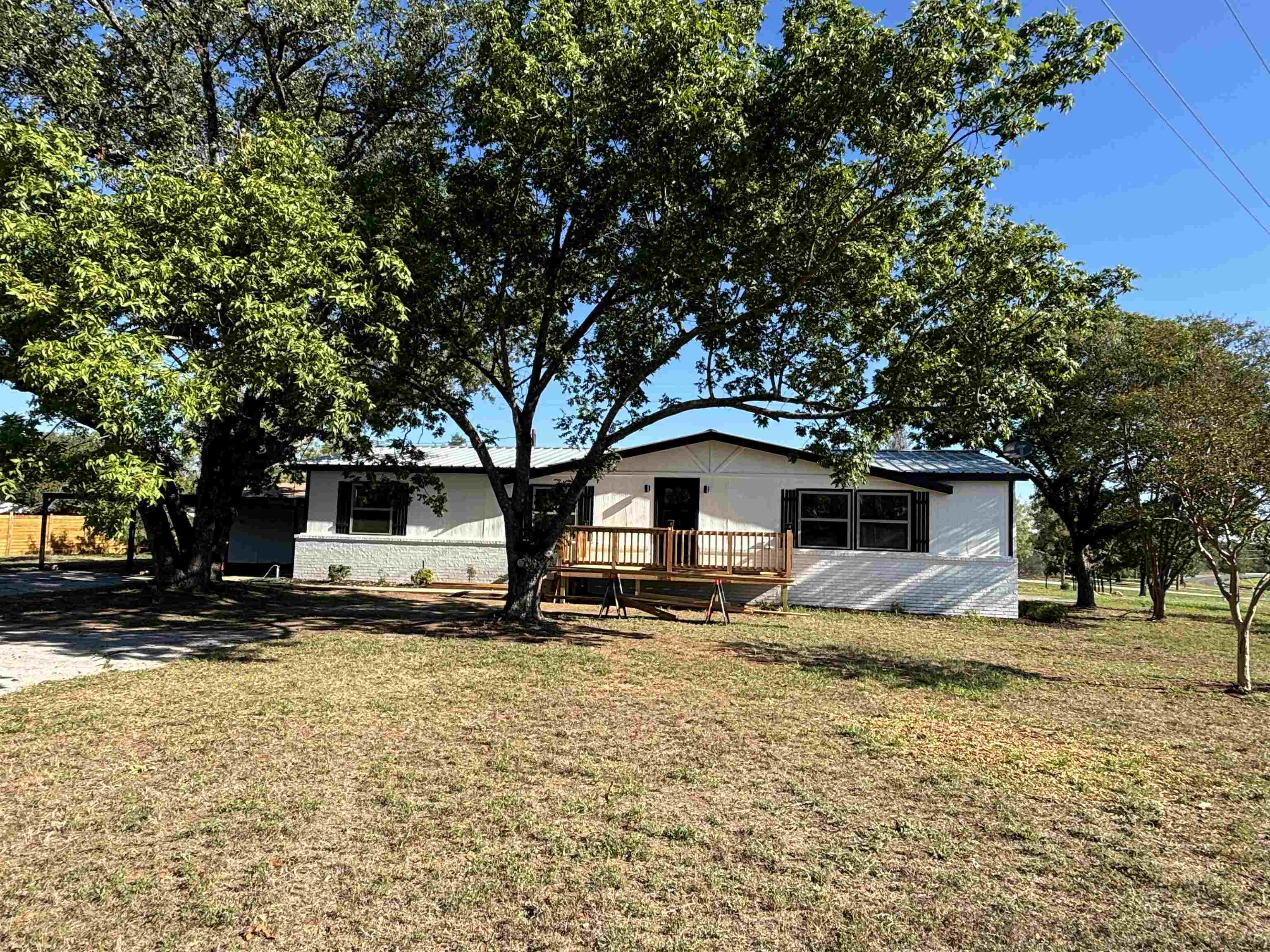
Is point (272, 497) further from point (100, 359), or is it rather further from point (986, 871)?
point (986, 871)

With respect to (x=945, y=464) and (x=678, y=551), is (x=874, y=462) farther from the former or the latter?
(x=678, y=551)

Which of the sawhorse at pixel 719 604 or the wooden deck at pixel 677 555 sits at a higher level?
the wooden deck at pixel 677 555

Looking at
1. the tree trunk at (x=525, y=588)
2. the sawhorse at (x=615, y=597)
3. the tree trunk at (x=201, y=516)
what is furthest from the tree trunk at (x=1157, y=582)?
the tree trunk at (x=201, y=516)

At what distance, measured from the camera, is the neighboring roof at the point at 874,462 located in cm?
1622

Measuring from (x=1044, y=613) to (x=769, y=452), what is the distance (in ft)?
22.8

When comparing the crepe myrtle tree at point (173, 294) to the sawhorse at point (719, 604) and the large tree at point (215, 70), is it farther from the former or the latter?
the sawhorse at point (719, 604)

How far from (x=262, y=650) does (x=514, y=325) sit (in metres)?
5.96

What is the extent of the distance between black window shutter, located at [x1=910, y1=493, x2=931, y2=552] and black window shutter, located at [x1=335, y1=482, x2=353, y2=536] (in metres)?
14.1

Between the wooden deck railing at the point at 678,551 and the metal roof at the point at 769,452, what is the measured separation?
6.07 feet

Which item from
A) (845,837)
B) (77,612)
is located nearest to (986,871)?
(845,837)

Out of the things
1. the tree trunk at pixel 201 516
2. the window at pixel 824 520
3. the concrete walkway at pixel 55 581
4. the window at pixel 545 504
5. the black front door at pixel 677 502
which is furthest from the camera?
the black front door at pixel 677 502

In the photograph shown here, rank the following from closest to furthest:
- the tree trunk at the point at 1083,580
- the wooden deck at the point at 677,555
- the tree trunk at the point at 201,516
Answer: the wooden deck at the point at 677,555, the tree trunk at the point at 201,516, the tree trunk at the point at 1083,580

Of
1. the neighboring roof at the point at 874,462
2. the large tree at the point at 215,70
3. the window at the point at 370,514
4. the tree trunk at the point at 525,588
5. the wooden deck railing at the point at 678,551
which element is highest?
the large tree at the point at 215,70

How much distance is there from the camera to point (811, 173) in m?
9.12
